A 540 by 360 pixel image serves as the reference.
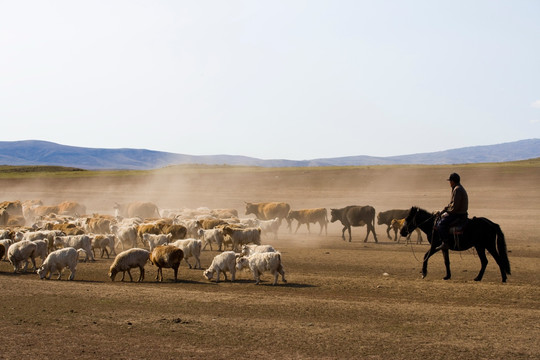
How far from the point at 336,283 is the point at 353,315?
14.4 feet

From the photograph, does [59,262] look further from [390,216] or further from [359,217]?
[390,216]

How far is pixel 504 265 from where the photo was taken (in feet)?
58.7

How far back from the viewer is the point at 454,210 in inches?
711

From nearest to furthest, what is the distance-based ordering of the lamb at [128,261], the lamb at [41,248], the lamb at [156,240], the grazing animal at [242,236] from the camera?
the lamb at [128,261] < the lamb at [41,248] < the lamb at [156,240] < the grazing animal at [242,236]

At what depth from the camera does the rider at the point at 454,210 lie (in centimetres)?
1789

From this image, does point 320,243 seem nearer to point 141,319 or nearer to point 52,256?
point 52,256

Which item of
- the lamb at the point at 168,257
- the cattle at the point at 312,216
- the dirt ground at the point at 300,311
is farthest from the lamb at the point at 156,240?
the cattle at the point at 312,216

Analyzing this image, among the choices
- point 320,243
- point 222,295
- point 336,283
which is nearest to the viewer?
point 222,295

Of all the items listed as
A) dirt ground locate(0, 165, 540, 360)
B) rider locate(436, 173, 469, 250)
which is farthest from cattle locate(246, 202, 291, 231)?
rider locate(436, 173, 469, 250)

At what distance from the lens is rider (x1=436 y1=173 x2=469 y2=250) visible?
1789 centimetres

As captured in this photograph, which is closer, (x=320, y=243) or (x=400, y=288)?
(x=400, y=288)

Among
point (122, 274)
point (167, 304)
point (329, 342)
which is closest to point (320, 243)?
point (122, 274)

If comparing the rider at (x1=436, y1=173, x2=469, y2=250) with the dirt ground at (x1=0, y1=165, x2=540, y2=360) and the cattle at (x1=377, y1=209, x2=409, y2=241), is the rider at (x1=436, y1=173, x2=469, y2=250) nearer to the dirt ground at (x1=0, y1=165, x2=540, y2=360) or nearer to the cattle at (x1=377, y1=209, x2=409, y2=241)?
the dirt ground at (x1=0, y1=165, x2=540, y2=360)

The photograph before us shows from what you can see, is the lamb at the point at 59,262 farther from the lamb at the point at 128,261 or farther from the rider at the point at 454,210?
the rider at the point at 454,210
